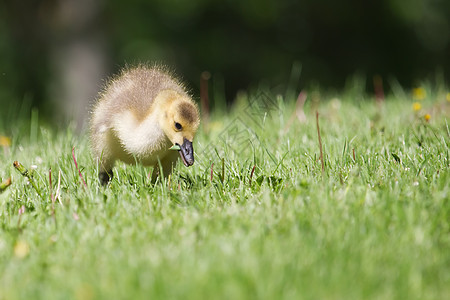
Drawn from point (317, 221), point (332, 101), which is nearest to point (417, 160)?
point (317, 221)

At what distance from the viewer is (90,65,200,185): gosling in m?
3.87

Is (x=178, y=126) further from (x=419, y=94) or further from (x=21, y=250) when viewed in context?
(x=419, y=94)

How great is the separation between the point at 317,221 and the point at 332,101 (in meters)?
3.85

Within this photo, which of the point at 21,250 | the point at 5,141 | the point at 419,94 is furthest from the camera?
the point at 419,94

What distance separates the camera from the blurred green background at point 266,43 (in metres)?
15.5

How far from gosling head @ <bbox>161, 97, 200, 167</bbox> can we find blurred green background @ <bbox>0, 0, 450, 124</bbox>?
11.1 metres

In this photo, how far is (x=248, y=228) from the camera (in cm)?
292

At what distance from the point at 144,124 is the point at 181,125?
0.29m

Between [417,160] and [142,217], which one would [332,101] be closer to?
[417,160]

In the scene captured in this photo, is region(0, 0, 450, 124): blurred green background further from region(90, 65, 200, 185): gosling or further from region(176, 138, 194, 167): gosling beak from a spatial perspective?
region(176, 138, 194, 167): gosling beak

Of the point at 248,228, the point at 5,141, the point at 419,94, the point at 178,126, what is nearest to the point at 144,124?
the point at 178,126

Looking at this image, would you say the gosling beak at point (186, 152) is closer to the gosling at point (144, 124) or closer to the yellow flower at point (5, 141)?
the gosling at point (144, 124)


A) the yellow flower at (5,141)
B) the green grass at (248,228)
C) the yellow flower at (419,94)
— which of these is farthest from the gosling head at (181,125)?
the yellow flower at (419,94)

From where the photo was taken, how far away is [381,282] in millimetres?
2418
